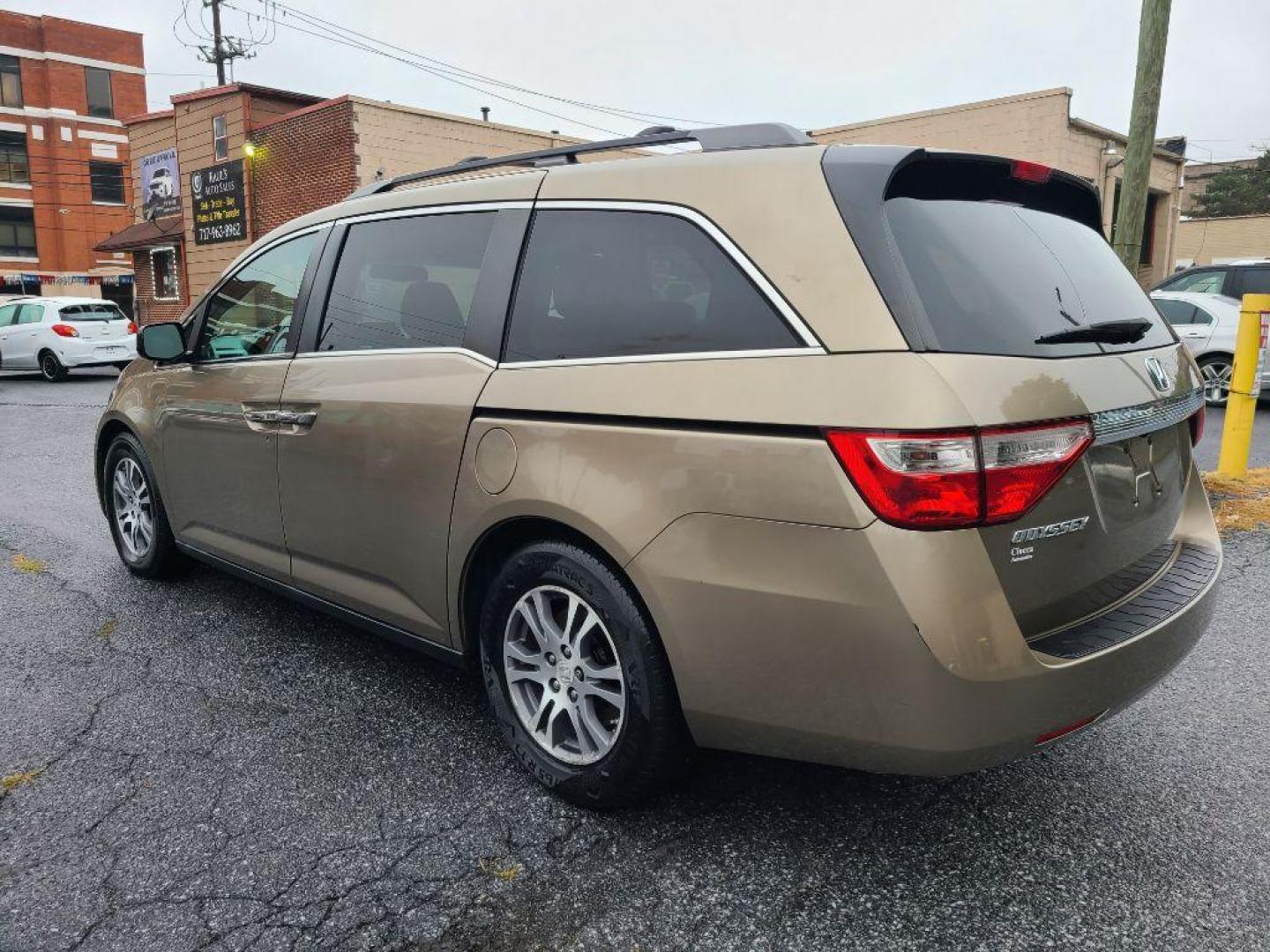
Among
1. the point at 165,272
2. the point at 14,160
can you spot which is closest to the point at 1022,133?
the point at 165,272

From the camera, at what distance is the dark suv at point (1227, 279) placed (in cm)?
1159

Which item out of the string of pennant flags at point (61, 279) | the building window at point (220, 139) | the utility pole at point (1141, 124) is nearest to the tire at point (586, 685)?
the utility pole at point (1141, 124)

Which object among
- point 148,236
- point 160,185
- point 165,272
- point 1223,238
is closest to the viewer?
point 160,185

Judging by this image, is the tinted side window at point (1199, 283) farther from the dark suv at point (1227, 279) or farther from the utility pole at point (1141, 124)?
the utility pole at point (1141, 124)

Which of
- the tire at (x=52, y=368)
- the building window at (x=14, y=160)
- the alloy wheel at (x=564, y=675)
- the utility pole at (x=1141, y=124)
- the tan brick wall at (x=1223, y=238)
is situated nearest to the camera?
the alloy wheel at (x=564, y=675)

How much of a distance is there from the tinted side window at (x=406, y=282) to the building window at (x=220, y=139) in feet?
77.7

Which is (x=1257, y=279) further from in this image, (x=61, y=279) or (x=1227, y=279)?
(x=61, y=279)

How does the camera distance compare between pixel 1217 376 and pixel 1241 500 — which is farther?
pixel 1217 376

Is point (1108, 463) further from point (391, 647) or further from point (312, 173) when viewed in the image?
point (312, 173)

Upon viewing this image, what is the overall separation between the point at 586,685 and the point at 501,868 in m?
0.50

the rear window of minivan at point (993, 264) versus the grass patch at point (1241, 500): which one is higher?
the rear window of minivan at point (993, 264)

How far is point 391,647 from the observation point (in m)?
3.85

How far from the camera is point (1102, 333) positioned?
91.9 inches

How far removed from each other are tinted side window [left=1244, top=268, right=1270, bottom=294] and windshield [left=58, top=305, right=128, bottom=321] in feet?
61.4
